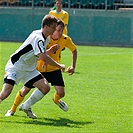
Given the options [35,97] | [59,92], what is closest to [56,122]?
[35,97]

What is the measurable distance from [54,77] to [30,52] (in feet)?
3.27

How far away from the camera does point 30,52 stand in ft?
27.7

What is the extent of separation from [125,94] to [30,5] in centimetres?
2233

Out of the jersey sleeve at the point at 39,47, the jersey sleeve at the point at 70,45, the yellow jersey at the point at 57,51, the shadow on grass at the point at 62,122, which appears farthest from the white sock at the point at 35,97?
the jersey sleeve at the point at 70,45

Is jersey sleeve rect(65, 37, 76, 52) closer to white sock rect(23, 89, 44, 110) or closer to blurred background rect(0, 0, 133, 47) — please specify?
white sock rect(23, 89, 44, 110)

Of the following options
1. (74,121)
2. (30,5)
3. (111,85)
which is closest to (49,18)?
(74,121)

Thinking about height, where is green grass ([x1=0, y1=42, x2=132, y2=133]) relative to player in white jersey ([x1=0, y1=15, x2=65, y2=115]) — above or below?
below

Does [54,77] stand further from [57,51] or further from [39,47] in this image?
[39,47]

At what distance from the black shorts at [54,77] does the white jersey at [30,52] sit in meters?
0.71

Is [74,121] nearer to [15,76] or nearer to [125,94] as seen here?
[15,76]

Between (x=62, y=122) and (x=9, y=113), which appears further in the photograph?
(x=9, y=113)

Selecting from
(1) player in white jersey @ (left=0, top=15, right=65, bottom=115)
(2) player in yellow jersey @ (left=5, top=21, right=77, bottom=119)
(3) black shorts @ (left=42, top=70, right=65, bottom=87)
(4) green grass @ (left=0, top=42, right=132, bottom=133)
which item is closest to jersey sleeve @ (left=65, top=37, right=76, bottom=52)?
(2) player in yellow jersey @ (left=5, top=21, right=77, bottom=119)

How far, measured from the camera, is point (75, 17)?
31141 millimetres

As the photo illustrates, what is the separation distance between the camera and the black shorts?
9.27 metres
